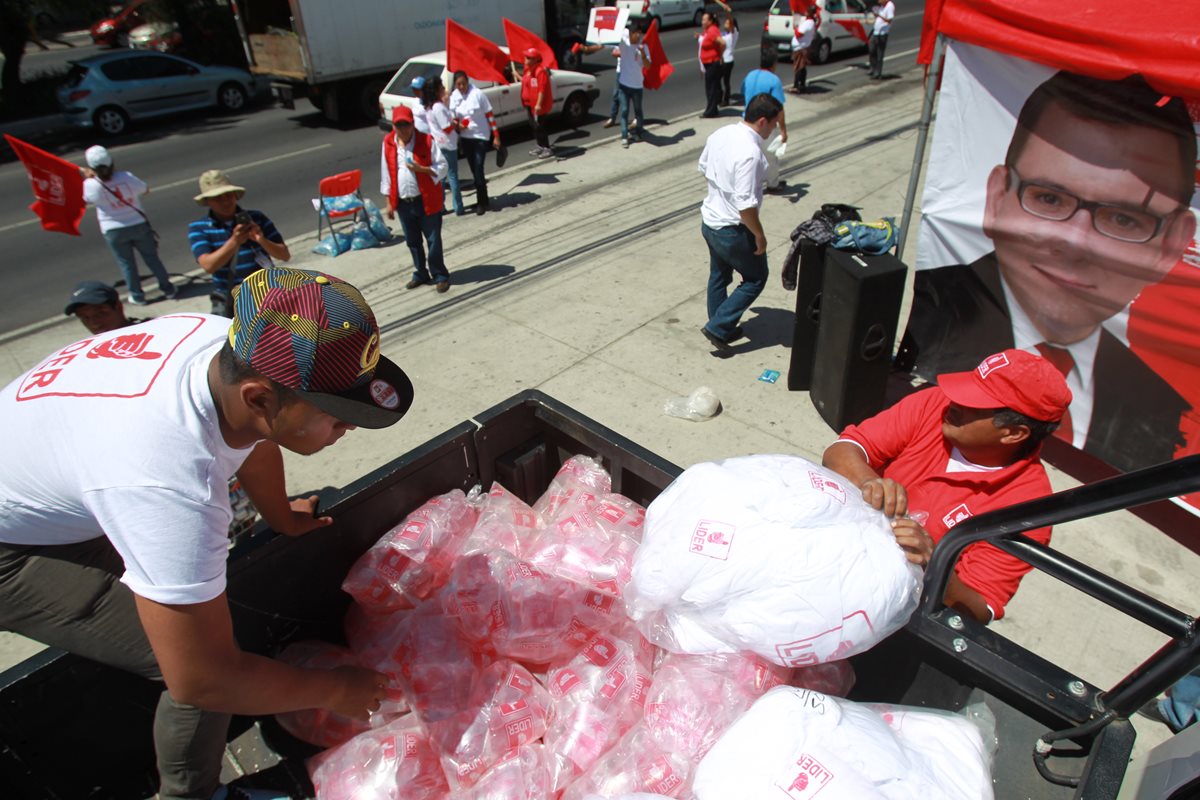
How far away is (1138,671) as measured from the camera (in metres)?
1.56

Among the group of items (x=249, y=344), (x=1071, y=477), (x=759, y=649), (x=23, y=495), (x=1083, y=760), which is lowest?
(x=1071, y=477)

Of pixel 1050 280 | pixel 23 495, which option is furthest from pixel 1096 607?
pixel 23 495

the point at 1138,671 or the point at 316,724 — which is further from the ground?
the point at 1138,671

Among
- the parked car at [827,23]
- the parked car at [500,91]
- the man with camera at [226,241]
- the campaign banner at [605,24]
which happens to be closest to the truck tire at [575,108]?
the parked car at [500,91]

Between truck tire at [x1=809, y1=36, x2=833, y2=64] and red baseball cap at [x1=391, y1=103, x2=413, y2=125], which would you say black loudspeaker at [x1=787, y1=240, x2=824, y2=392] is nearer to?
red baseball cap at [x1=391, y1=103, x2=413, y2=125]

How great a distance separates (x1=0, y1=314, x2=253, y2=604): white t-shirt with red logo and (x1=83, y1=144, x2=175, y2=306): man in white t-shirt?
249 inches

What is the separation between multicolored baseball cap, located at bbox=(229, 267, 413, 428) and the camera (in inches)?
62.7

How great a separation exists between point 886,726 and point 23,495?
6.94 feet

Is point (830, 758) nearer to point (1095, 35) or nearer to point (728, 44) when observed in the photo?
point (1095, 35)

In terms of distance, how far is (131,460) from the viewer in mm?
1550

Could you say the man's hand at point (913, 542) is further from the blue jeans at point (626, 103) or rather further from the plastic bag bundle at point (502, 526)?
the blue jeans at point (626, 103)

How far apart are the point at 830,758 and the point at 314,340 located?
1.44 m

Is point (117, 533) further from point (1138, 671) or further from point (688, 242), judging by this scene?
point (688, 242)

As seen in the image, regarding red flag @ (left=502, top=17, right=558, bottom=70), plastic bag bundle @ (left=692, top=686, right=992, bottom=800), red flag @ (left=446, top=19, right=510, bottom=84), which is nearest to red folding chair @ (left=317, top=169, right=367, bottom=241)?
red flag @ (left=446, top=19, right=510, bottom=84)
